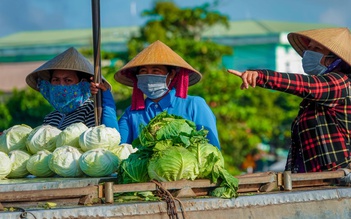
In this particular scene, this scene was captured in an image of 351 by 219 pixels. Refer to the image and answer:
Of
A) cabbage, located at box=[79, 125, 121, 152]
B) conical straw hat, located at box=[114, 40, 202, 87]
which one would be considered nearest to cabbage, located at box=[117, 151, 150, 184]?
cabbage, located at box=[79, 125, 121, 152]

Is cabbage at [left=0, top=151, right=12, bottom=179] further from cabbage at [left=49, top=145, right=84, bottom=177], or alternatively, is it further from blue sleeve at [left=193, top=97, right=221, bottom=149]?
blue sleeve at [left=193, top=97, right=221, bottom=149]

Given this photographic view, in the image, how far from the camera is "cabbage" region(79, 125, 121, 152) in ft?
16.8

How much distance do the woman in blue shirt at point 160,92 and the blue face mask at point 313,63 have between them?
738mm

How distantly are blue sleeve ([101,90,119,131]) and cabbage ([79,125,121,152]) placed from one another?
0.70 metres

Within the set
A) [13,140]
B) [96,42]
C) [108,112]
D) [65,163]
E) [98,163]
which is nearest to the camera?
[98,163]

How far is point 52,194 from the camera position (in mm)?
4184

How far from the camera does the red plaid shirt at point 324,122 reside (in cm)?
514

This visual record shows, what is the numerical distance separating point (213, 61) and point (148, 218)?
77.2ft

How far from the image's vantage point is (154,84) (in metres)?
5.88

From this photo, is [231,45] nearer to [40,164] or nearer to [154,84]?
[154,84]

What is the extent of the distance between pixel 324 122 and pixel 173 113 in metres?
1.07

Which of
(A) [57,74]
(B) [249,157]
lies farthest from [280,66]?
(A) [57,74]

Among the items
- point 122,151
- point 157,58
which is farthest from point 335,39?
point 122,151

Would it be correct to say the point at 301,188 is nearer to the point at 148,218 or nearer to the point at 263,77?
the point at 263,77
